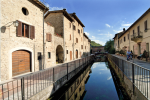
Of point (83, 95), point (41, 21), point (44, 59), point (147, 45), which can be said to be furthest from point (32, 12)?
point (147, 45)

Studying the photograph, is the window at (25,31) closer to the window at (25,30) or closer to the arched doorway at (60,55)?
the window at (25,30)

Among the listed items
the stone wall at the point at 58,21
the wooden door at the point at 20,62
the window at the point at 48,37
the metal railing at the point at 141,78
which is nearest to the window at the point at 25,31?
the wooden door at the point at 20,62

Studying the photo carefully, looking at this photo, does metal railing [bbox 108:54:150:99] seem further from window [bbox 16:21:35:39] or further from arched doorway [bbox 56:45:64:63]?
arched doorway [bbox 56:45:64:63]

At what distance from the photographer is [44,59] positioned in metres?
9.48

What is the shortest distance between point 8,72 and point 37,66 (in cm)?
283

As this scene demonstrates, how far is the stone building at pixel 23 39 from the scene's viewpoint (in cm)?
580

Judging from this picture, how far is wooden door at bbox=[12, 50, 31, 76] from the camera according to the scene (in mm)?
6530

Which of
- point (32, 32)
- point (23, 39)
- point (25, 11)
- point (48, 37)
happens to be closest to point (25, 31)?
point (32, 32)

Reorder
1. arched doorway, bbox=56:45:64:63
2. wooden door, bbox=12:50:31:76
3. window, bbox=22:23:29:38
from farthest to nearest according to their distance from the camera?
arched doorway, bbox=56:45:64:63, window, bbox=22:23:29:38, wooden door, bbox=12:50:31:76

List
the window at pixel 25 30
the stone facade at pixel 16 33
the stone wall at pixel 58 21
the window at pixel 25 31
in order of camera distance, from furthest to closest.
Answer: the stone wall at pixel 58 21, the window at pixel 25 30, the window at pixel 25 31, the stone facade at pixel 16 33

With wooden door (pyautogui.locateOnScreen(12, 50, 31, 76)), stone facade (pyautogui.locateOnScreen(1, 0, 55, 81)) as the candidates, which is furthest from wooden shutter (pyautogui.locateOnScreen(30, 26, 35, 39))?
wooden door (pyautogui.locateOnScreen(12, 50, 31, 76))

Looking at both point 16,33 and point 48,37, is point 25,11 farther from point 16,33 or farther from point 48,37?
point 48,37

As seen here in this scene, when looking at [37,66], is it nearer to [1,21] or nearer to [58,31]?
[1,21]

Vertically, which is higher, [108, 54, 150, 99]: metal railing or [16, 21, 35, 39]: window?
[16, 21, 35, 39]: window
